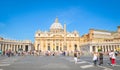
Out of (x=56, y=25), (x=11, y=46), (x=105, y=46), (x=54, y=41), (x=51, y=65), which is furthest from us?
(x=56, y=25)

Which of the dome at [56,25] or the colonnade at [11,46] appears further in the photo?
the dome at [56,25]

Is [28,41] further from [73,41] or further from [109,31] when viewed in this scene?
[109,31]

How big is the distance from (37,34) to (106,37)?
50.4m

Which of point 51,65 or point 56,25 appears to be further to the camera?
point 56,25

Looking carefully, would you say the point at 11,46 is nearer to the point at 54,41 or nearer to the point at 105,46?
the point at 54,41

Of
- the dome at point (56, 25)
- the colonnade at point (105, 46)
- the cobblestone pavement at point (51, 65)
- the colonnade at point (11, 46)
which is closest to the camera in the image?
Result: the cobblestone pavement at point (51, 65)

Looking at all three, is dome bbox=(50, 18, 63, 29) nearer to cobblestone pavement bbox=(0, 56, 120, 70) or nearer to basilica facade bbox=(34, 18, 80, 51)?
basilica facade bbox=(34, 18, 80, 51)

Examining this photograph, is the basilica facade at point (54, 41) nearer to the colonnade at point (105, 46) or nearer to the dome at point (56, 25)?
the colonnade at point (105, 46)

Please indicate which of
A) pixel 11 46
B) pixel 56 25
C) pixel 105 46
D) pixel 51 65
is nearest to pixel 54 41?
pixel 56 25

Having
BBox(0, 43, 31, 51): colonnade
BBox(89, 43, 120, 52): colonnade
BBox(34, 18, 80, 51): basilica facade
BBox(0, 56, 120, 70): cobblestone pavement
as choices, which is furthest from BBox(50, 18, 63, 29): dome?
BBox(0, 56, 120, 70): cobblestone pavement

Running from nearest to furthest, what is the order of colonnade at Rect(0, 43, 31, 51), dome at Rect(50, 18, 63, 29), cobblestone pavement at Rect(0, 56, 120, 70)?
cobblestone pavement at Rect(0, 56, 120, 70) < colonnade at Rect(0, 43, 31, 51) < dome at Rect(50, 18, 63, 29)

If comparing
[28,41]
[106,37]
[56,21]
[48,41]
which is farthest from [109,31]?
[28,41]

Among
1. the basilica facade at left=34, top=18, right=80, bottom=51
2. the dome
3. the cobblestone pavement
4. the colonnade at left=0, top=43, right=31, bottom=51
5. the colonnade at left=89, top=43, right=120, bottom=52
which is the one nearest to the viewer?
the cobblestone pavement

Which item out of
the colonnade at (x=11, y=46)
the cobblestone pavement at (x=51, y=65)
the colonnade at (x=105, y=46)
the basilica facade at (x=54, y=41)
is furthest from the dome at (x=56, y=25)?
the cobblestone pavement at (x=51, y=65)
